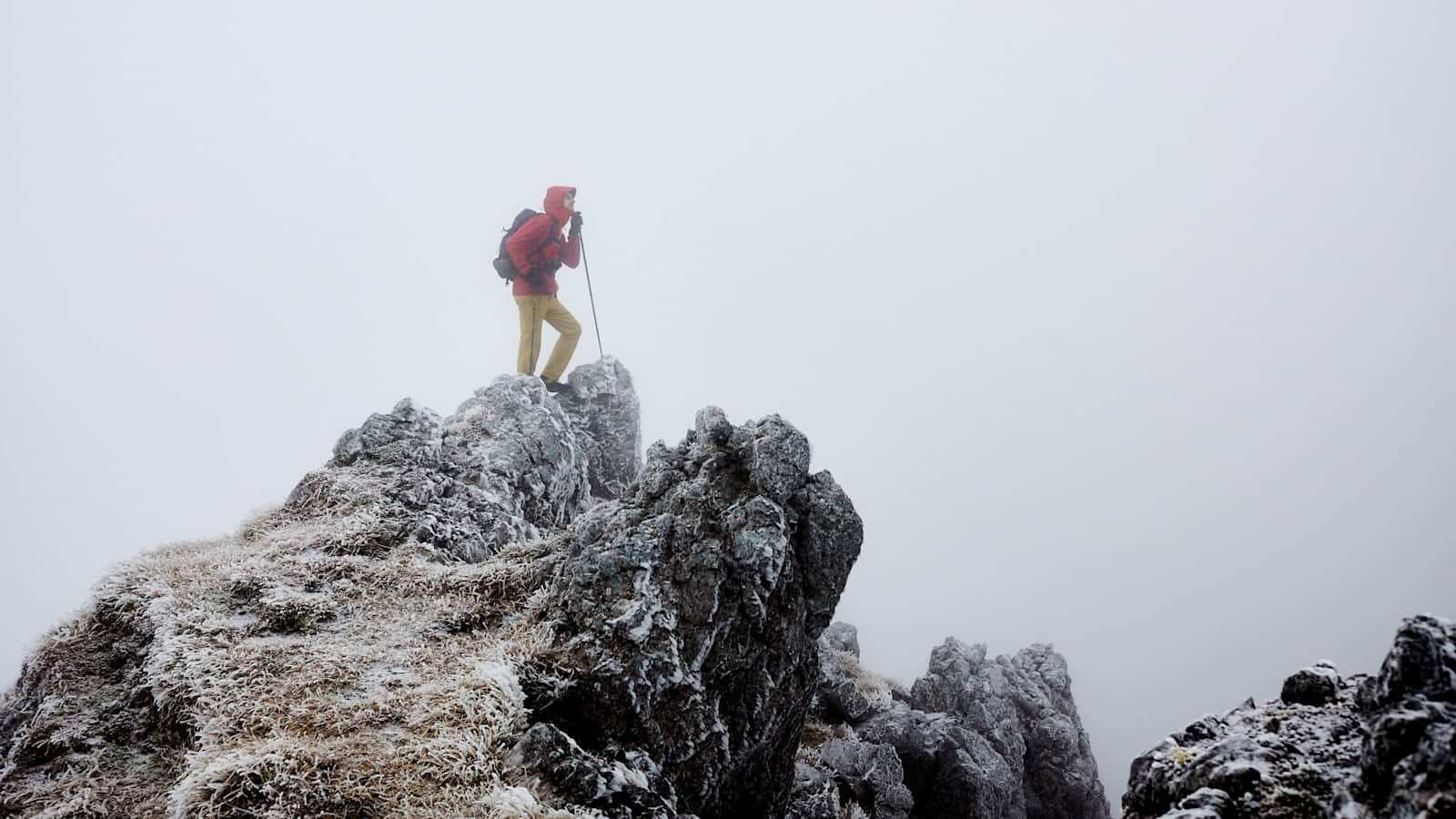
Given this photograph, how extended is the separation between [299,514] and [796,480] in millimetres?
11036

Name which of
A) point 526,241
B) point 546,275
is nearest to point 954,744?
point 546,275

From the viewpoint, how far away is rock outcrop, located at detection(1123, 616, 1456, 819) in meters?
4.93

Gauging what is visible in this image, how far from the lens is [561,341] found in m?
26.3

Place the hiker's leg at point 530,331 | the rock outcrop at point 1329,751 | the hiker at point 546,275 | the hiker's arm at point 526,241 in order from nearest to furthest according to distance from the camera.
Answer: the rock outcrop at point 1329,751 < the hiker's arm at point 526,241 < the hiker at point 546,275 < the hiker's leg at point 530,331

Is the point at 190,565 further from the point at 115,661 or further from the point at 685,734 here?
the point at 685,734

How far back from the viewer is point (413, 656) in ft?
33.5

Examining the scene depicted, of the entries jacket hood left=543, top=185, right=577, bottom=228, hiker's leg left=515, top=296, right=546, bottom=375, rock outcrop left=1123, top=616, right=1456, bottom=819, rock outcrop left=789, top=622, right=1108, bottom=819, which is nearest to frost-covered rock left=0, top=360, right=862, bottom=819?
rock outcrop left=1123, top=616, right=1456, bottom=819

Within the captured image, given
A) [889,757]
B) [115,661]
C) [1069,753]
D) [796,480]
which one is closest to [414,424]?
[115,661]

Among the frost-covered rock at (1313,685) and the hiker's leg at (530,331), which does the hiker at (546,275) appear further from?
the frost-covered rock at (1313,685)

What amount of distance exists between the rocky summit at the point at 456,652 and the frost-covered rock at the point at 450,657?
0.04 m

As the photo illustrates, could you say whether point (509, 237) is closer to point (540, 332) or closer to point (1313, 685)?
point (540, 332)

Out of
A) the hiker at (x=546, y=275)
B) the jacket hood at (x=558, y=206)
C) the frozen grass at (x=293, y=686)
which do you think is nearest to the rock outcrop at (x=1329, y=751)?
the frozen grass at (x=293, y=686)

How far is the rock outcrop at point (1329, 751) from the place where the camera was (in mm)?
4934

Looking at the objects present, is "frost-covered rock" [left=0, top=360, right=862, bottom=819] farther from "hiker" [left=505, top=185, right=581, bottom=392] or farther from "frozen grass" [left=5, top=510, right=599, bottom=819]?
"hiker" [left=505, top=185, right=581, bottom=392]
